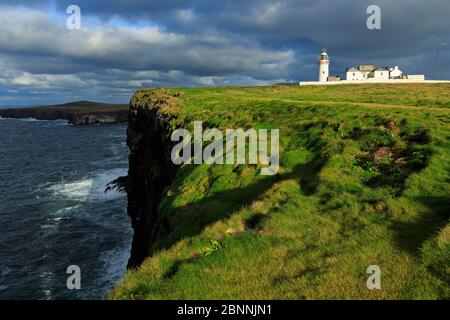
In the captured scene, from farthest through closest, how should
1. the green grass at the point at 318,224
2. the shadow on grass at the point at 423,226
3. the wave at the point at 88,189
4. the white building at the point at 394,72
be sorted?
the white building at the point at 394,72 → the wave at the point at 88,189 → the shadow on grass at the point at 423,226 → the green grass at the point at 318,224

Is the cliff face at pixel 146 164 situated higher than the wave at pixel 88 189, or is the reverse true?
the cliff face at pixel 146 164

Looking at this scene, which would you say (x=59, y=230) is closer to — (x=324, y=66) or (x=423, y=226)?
(x=423, y=226)

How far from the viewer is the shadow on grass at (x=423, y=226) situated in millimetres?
11809

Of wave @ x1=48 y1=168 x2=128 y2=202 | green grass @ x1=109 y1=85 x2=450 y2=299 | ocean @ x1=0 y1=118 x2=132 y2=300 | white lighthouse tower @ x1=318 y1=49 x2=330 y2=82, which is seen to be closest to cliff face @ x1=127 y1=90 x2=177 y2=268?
ocean @ x1=0 y1=118 x2=132 y2=300

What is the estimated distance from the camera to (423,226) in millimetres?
12891

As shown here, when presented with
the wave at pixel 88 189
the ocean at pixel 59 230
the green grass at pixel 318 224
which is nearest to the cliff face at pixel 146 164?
the ocean at pixel 59 230

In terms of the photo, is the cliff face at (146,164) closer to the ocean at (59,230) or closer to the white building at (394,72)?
the ocean at (59,230)

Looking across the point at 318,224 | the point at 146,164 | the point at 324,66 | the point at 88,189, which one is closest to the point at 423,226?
the point at 318,224

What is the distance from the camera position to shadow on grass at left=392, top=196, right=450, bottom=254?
1181 cm

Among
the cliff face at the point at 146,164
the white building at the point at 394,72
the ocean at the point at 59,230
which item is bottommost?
the ocean at the point at 59,230

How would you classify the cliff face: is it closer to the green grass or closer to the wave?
the wave
